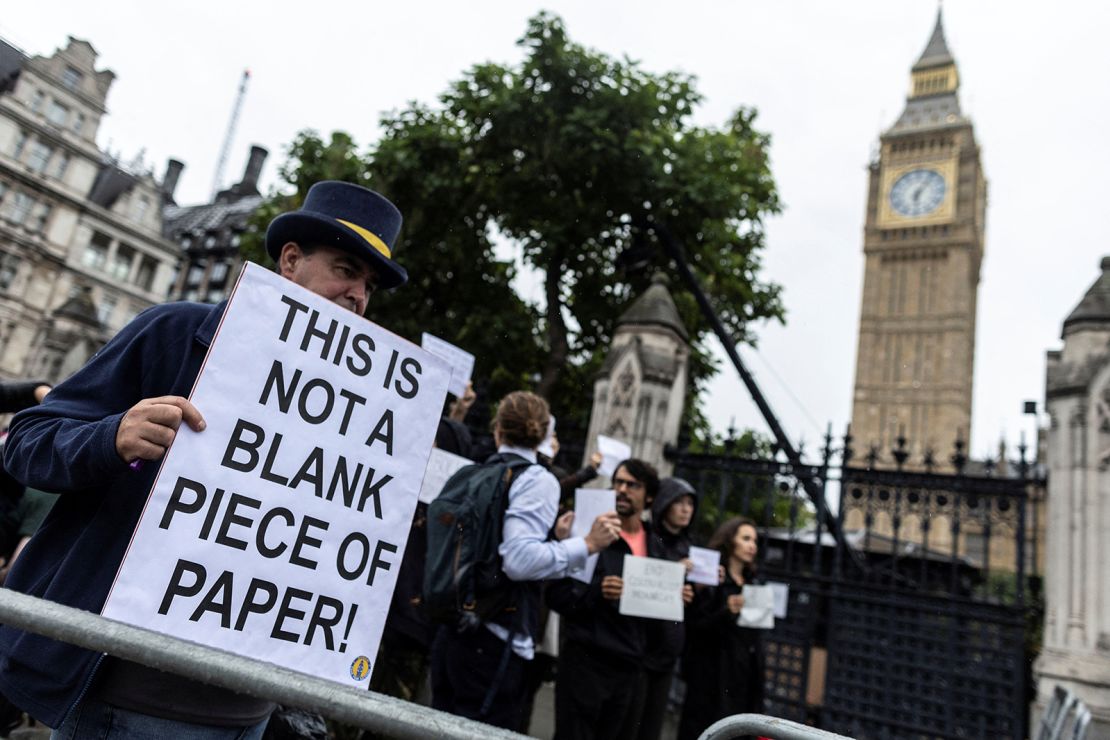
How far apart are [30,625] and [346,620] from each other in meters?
0.60

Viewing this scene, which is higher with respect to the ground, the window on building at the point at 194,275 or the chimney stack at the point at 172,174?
the chimney stack at the point at 172,174

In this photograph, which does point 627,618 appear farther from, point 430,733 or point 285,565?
point 430,733

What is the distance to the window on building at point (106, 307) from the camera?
41938 mm

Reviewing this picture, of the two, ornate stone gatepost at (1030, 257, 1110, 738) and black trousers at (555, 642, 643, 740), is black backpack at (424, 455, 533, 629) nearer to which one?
black trousers at (555, 642, 643, 740)

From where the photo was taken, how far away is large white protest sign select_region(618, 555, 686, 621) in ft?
12.4

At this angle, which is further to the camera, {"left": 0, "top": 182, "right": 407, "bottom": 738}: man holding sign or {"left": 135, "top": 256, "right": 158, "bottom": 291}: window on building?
{"left": 135, "top": 256, "right": 158, "bottom": 291}: window on building

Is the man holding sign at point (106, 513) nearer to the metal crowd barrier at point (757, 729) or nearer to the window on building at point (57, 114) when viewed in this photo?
the metal crowd barrier at point (757, 729)

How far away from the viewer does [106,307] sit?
4241cm

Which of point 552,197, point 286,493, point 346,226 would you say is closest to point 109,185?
point 552,197

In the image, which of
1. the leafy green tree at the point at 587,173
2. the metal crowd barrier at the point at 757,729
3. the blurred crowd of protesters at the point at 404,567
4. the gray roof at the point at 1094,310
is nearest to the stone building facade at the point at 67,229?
the leafy green tree at the point at 587,173

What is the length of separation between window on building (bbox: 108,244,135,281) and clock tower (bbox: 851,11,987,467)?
58043 millimetres

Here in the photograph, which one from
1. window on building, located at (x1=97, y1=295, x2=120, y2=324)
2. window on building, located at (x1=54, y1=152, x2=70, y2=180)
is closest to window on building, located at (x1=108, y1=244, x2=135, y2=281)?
window on building, located at (x1=97, y1=295, x2=120, y2=324)

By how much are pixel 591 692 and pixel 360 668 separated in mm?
2337

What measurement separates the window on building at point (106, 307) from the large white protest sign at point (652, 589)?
1818 inches
